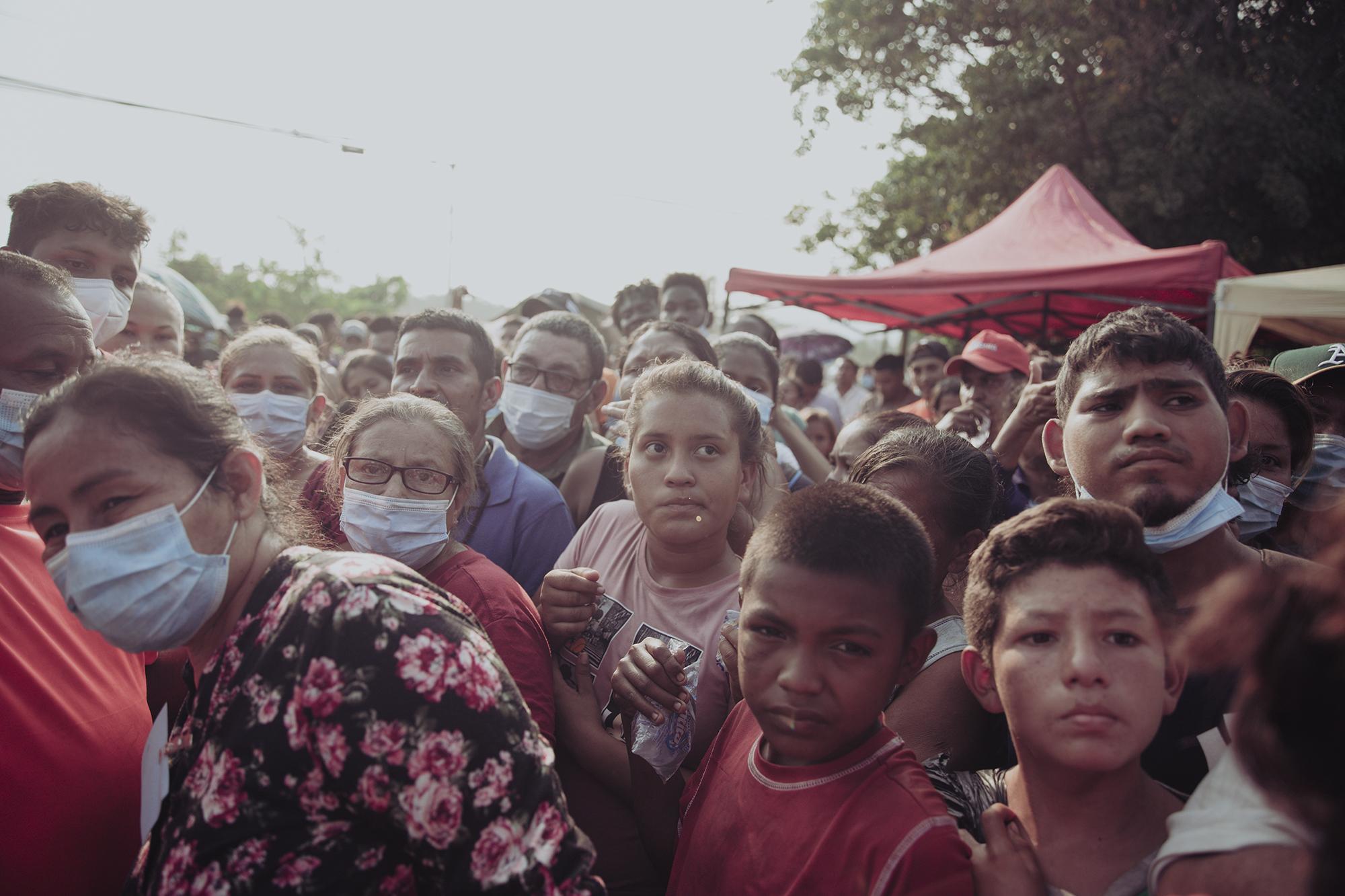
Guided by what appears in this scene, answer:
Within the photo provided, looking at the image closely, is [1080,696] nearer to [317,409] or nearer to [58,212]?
[317,409]

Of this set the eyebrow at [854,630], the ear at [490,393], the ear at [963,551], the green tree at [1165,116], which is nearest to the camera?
the eyebrow at [854,630]

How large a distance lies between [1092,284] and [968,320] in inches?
140

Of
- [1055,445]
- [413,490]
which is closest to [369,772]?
[413,490]

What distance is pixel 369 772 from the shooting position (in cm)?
129

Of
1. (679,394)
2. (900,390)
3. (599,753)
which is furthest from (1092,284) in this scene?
(599,753)

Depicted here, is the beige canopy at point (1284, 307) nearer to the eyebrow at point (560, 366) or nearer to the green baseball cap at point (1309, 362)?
the green baseball cap at point (1309, 362)

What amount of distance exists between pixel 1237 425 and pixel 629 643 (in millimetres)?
1840

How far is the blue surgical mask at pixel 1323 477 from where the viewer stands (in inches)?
117

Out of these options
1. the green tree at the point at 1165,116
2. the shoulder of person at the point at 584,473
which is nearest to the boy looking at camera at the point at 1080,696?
the shoulder of person at the point at 584,473

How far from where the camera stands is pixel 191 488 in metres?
1.64

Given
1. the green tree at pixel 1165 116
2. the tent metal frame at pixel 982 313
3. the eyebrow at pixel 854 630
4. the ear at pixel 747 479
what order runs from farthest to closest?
the green tree at pixel 1165 116
the tent metal frame at pixel 982 313
the ear at pixel 747 479
the eyebrow at pixel 854 630

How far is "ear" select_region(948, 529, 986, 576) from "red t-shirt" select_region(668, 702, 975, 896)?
813mm

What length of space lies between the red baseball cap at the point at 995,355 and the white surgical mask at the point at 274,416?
13.2ft

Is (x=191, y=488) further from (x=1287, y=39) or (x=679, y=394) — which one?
(x=1287, y=39)
